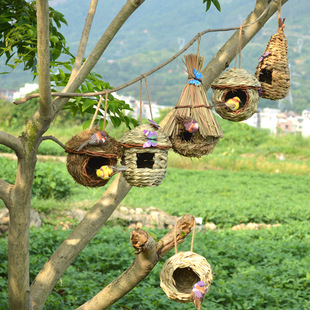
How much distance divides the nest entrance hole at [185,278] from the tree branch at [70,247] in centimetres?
58

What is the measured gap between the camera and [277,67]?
9.88 feet

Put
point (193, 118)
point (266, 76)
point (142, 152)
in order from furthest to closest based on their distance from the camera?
1. point (266, 76)
2. point (193, 118)
3. point (142, 152)

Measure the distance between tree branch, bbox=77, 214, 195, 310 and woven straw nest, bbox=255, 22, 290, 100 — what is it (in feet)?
3.63

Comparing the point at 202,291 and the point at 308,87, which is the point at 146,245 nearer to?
the point at 202,291

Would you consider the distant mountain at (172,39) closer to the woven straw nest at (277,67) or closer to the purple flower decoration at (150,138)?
the woven straw nest at (277,67)

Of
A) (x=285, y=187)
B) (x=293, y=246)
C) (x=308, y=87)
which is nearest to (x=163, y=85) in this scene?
(x=308, y=87)

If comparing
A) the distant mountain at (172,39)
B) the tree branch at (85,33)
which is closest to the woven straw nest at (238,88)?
the tree branch at (85,33)

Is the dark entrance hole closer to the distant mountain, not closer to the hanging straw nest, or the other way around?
the hanging straw nest

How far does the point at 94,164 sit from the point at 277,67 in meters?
1.25

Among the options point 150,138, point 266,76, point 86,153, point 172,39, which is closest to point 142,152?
point 150,138

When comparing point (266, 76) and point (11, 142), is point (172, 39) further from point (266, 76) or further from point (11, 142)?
point (11, 142)

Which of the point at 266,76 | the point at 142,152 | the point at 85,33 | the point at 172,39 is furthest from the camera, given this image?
the point at 172,39

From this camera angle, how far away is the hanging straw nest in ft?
8.29

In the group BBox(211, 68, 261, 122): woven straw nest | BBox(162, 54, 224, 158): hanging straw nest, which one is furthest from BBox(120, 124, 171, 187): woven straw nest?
BBox(211, 68, 261, 122): woven straw nest
